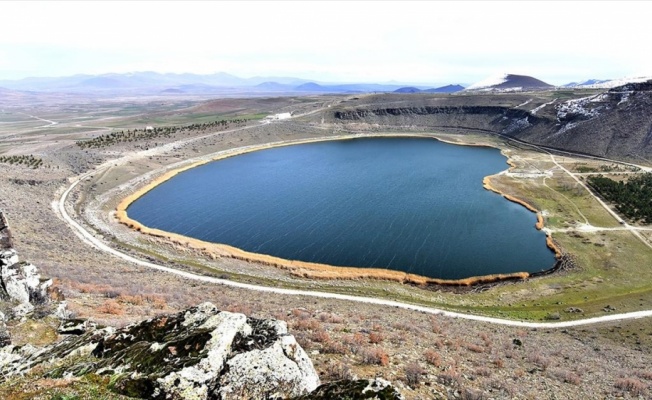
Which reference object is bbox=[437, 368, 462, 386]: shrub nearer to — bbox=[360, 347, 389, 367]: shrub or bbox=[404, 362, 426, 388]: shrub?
bbox=[404, 362, 426, 388]: shrub

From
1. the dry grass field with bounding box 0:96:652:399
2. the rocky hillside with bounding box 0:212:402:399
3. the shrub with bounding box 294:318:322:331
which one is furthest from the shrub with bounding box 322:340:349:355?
the rocky hillside with bounding box 0:212:402:399

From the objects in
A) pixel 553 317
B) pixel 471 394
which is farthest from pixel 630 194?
pixel 471 394

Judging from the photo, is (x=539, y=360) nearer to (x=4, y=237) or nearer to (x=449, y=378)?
(x=449, y=378)

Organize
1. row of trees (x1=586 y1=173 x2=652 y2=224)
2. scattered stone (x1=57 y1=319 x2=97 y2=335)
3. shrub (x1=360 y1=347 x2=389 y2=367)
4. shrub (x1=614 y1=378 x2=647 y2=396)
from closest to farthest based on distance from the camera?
scattered stone (x1=57 y1=319 x2=97 y2=335) → shrub (x1=360 y1=347 x2=389 y2=367) → shrub (x1=614 y1=378 x2=647 y2=396) → row of trees (x1=586 y1=173 x2=652 y2=224)

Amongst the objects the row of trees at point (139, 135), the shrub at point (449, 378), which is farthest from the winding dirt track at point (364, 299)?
the row of trees at point (139, 135)

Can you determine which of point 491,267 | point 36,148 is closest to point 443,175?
point 491,267

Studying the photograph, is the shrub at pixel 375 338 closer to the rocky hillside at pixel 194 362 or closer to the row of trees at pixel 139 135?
the rocky hillside at pixel 194 362

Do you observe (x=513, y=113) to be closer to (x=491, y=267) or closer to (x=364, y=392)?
(x=491, y=267)
